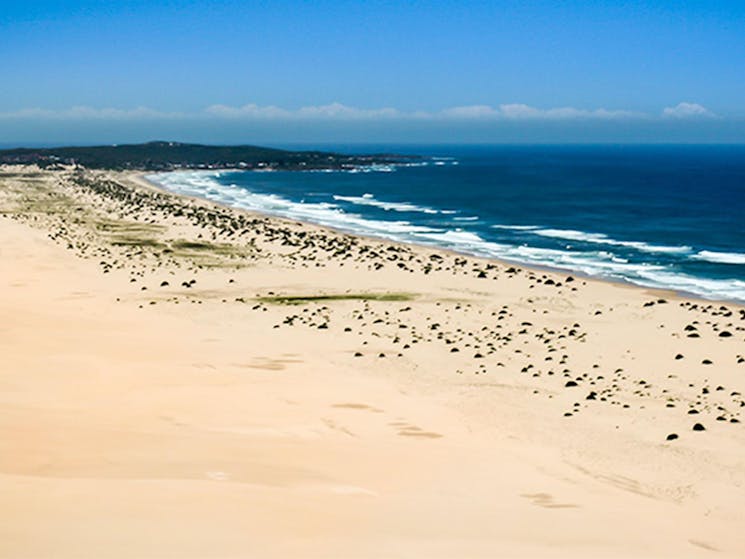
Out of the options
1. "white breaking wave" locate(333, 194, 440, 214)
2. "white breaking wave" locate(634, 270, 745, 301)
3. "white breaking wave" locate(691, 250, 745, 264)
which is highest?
"white breaking wave" locate(333, 194, 440, 214)

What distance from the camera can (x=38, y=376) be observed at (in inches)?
639

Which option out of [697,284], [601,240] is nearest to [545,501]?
[697,284]

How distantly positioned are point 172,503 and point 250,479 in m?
1.56

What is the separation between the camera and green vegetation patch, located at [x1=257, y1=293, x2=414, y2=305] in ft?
95.5

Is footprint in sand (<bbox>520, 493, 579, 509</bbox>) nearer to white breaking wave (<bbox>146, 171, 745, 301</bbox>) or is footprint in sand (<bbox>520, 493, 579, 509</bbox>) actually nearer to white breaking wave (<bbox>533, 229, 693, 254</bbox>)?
Answer: white breaking wave (<bbox>146, 171, 745, 301</bbox>)

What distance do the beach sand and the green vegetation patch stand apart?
8.4 inches

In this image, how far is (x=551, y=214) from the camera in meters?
73.4

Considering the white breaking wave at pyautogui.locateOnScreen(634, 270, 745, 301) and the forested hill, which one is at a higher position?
the forested hill

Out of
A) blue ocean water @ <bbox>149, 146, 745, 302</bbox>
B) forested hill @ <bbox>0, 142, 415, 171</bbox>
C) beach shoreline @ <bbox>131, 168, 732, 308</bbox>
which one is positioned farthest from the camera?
forested hill @ <bbox>0, 142, 415, 171</bbox>

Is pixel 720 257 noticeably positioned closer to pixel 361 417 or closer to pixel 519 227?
pixel 519 227

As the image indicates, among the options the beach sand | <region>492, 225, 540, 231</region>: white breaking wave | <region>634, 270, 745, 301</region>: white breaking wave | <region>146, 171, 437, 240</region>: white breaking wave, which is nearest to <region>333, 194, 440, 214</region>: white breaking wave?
<region>146, 171, 437, 240</region>: white breaking wave

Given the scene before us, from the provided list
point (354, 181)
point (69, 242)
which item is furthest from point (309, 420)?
point (354, 181)

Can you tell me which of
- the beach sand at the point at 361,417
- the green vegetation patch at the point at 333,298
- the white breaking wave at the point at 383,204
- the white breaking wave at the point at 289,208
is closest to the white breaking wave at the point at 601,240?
the white breaking wave at the point at 289,208

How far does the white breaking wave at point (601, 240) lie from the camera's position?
50.3 meters
